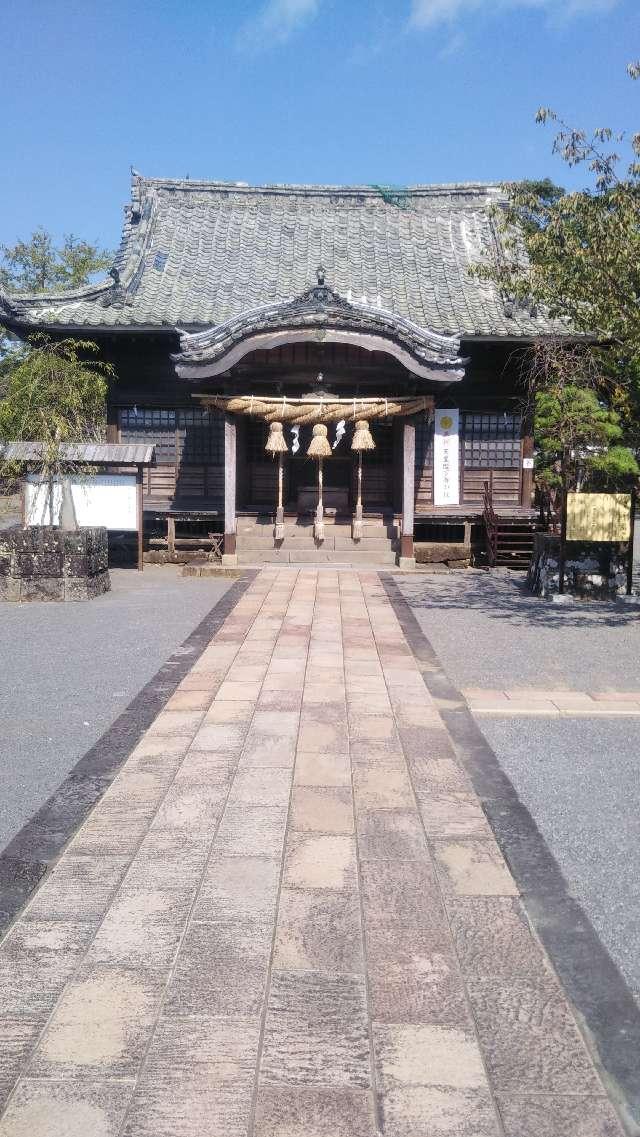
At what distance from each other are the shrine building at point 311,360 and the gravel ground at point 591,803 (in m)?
9.15

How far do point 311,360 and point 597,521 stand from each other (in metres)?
6.55

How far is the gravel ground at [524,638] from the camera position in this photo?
7.08m

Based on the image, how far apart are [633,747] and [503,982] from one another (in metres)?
2.90

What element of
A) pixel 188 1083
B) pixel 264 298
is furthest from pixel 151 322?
pixel 188 1083

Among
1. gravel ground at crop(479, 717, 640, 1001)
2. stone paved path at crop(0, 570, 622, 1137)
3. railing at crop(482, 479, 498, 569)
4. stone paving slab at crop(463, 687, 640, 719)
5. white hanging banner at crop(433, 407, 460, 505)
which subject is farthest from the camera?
white hanging banner at crop(433, 407, 460, 505)

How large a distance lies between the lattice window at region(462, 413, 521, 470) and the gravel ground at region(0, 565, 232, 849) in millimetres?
6937

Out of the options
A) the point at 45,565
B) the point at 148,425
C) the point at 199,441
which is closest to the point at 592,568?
the point at 45,565

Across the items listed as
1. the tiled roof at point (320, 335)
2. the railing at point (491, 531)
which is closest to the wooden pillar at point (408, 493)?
the tiled roof at point (320, 335)

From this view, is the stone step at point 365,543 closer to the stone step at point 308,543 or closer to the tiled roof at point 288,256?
the stone step at point 308,543

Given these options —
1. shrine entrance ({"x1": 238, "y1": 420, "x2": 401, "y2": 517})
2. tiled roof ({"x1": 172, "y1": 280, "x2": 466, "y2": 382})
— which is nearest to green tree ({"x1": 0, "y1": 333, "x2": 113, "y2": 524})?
tiled roof ({"x1": 172, "y1": 280, "x2": 466, "y2": 382})

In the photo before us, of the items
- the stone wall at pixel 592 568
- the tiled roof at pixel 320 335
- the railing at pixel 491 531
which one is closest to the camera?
the stone wall at pixel 592 568

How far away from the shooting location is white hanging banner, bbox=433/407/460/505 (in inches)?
638

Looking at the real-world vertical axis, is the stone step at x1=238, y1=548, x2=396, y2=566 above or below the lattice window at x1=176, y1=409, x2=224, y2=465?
below

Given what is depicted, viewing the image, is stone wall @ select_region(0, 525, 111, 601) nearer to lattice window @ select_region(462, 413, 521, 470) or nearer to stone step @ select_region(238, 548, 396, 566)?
stone step @ select_region(238, 548, 396, 566)
